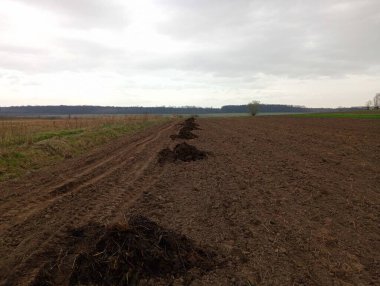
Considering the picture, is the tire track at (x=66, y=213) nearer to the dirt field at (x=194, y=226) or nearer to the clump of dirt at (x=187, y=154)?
the dirt field at (x=194, y=226)

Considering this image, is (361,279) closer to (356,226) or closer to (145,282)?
(356,226)

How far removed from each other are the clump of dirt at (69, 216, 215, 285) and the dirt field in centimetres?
1

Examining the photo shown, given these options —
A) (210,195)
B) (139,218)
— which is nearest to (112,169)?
(210,195)

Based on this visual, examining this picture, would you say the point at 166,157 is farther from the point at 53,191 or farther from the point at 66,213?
the point at 66,213

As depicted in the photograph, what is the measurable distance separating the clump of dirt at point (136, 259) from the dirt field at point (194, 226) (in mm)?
14

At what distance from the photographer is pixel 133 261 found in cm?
476

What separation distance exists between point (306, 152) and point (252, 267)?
40.5 feet

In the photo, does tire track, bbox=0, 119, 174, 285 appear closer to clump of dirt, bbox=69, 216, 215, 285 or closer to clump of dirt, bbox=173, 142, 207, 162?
clump of dirt, bbox=69, 216, 215, 285

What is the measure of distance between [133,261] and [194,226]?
1871 mm

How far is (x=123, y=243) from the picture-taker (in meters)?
4.95

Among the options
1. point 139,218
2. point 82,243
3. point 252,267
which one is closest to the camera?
point 252,267

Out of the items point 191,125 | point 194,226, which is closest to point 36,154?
point 194,226

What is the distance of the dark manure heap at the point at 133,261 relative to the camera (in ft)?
14.7

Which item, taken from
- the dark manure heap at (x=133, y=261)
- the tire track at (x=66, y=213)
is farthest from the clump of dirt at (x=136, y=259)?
the tire track at (x=66, y=213)
